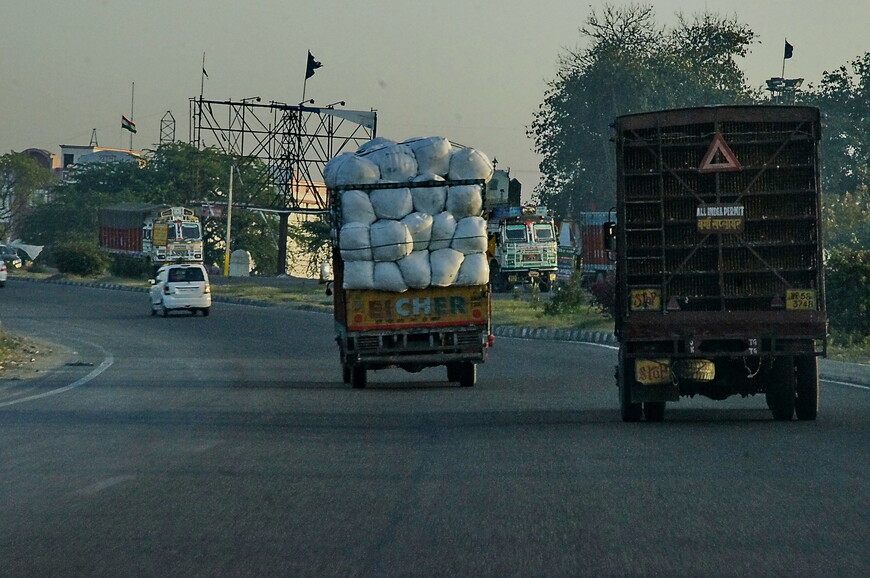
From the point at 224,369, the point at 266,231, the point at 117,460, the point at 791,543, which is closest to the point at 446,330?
the point at 224,369

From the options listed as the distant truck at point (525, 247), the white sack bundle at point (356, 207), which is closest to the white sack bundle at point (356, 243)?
the white sack bundle at point (356, 207)

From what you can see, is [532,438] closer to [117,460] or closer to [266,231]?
[117,460]

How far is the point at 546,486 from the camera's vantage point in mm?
10211

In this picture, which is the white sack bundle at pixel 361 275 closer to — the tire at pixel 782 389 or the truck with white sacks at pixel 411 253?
the truck with white sacks at pixel 411 253

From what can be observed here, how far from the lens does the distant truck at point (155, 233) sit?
7194cm

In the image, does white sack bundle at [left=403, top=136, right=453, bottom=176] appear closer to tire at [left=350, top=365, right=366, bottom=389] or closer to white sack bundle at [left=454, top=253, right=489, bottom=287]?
white sack bundle at [left=454, top=253, right=489, bottom=287]

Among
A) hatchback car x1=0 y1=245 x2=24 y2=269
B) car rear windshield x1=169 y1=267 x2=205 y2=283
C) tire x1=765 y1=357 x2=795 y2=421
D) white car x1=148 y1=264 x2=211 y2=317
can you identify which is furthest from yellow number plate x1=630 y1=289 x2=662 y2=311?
hatchback car x1=0 y1=245 x2=24 y2=269

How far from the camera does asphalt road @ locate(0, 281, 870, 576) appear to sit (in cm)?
757

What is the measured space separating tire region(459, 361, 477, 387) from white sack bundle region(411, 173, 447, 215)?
2.30 metres

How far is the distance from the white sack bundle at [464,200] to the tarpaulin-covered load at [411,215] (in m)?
0.01

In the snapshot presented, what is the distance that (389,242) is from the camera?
20406mm

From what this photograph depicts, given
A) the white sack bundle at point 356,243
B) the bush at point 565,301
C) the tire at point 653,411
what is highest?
the white sack bundle at point 356,243

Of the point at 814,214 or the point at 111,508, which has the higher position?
the point at 814,214

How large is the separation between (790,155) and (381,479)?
Answer: 6370 millimetres
